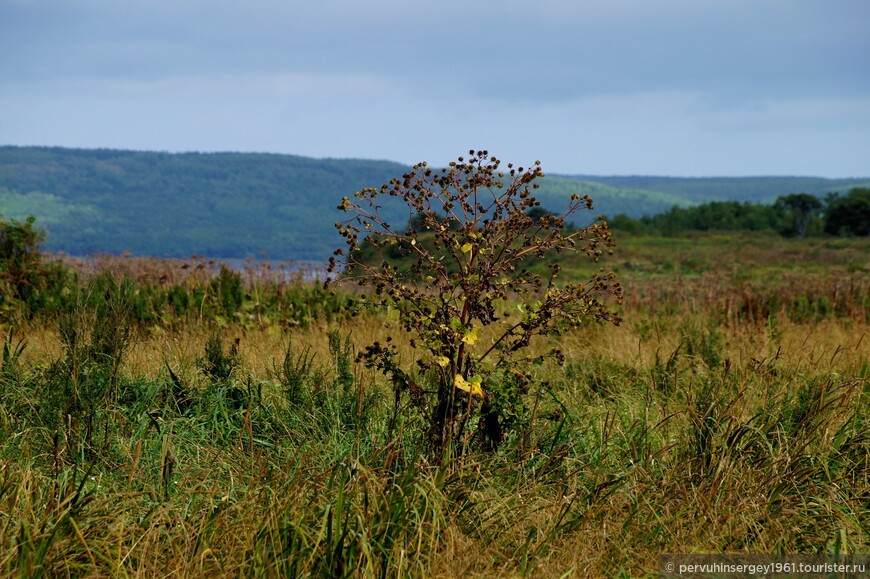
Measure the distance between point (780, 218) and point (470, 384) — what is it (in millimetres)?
60428

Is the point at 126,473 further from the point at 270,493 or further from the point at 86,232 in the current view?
the point at 86,232

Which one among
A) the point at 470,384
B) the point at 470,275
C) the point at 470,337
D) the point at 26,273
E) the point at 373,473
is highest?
the point at 470,275

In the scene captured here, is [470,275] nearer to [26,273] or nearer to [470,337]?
[470,337]

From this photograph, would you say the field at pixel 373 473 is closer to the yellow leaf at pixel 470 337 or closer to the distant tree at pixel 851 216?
the yellow leaf at pixel 470 337

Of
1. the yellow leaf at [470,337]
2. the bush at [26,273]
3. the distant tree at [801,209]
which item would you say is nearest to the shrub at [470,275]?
the yellow leaf at [470,337]

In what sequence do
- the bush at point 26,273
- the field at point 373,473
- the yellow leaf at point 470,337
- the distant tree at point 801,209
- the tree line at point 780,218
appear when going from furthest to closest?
the distant tree at point 801,209 < the tree line at point 780,218 < the bush at point 26,273 < the yellow leaf at point 470,337 < the field at point 373,473

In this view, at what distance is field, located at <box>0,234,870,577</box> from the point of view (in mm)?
3436

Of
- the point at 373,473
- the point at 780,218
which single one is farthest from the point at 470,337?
the point at 780,218

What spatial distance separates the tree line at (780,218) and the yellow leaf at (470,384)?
150 ft

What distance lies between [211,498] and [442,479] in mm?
1013

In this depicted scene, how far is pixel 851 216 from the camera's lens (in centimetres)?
4816

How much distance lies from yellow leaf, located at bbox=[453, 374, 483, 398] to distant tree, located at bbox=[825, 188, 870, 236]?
48349 mm

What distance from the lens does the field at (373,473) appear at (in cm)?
344

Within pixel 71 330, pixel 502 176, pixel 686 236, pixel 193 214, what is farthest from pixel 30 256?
pixel 193 214
